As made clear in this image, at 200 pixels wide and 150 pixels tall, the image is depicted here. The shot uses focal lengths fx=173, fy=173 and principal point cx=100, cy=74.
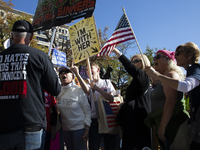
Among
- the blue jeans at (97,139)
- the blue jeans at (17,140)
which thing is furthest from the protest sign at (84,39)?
the blue jeans at (17,140)

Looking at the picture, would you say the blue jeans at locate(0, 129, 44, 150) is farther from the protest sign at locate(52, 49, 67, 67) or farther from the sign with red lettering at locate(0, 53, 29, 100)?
the protest sign at locate(52, 49, 67, 67)

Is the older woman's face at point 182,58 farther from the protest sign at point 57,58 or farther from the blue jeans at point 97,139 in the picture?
the protest sign at point 57,58

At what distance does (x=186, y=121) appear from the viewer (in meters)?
2.26

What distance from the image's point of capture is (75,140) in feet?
9.57

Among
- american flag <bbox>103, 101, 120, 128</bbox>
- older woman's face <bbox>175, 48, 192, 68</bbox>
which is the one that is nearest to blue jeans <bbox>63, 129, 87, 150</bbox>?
american flag <bbox>103, 101, 120, 128</bbox>

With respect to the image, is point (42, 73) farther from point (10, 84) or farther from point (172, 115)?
point (172, 115)

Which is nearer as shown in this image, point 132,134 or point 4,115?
point 4,115

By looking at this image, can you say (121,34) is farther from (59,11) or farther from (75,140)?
(75,140)

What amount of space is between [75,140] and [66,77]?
1159 mm

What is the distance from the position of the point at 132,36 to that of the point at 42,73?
Result: 1.99 m

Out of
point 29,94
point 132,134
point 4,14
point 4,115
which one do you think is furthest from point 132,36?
point 4,14

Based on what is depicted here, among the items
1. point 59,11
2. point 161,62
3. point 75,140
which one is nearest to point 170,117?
point 161,62

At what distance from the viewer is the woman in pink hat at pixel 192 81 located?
199 cm

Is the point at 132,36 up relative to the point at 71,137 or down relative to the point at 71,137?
up
